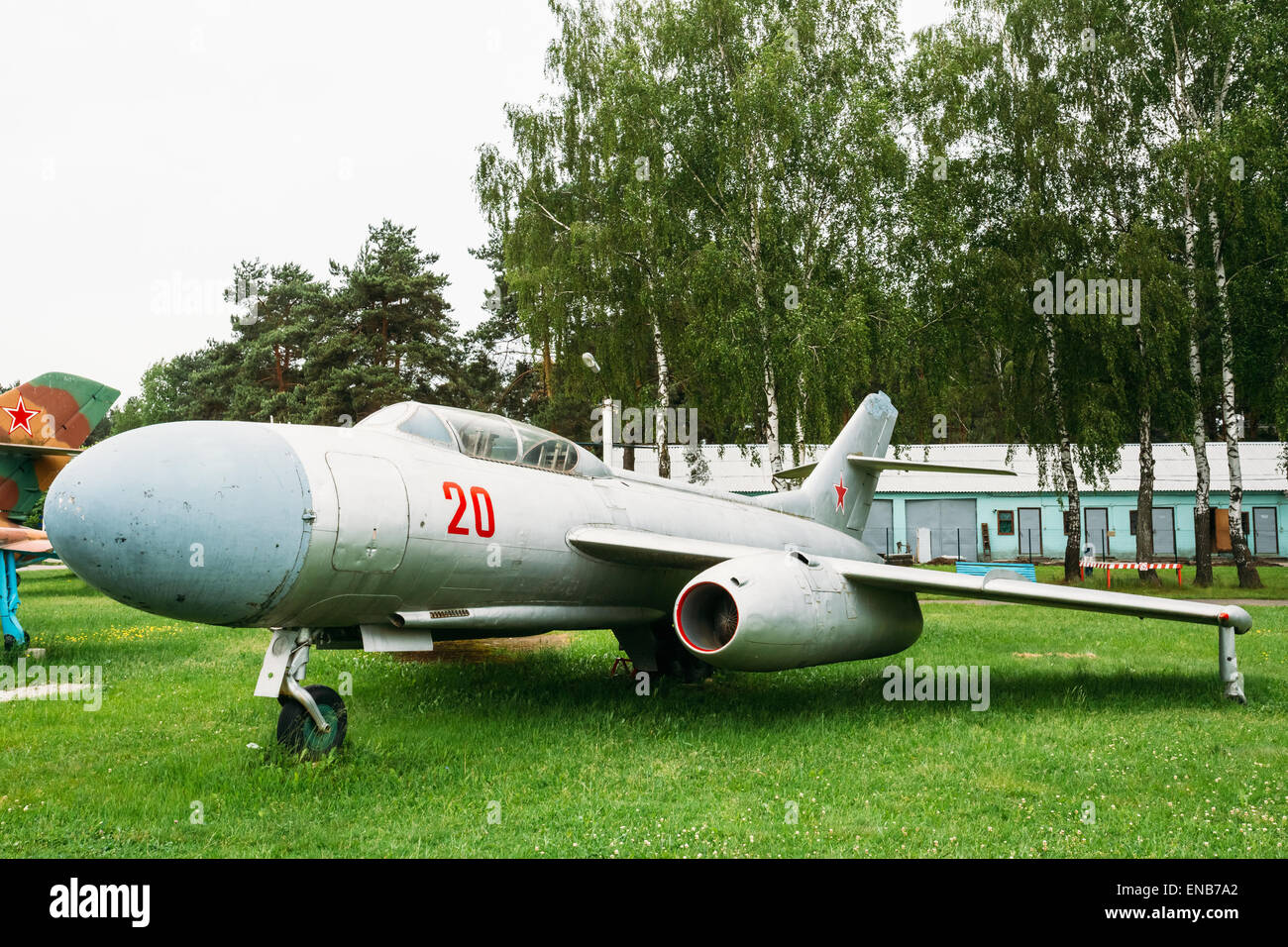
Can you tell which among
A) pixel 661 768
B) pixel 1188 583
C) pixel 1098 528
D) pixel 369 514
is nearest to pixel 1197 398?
pixel 1188 583

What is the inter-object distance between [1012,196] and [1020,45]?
4.13m

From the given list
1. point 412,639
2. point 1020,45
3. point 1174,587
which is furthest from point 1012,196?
point 412,639

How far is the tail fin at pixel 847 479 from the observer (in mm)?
12141

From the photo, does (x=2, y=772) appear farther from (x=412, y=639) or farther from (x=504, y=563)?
(x=504, y=563)

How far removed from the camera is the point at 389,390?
117ft

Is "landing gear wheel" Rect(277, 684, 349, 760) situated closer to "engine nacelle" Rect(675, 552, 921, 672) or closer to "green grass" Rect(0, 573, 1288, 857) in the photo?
"green grass" Rect(0, 573, 1288, 857)

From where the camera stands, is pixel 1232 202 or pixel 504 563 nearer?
pixel 504 563

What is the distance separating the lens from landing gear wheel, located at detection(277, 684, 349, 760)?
6410 millimetres

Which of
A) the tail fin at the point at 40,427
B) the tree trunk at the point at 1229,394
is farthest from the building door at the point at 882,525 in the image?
the tail fin at the point at 40,427

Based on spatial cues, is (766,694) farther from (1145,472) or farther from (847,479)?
(1145,472)

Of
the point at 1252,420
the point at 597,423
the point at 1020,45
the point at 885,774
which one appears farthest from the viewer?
the point at 1252,420

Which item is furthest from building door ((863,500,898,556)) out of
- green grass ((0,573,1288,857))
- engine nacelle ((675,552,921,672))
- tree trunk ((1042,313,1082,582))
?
engine nacelle ((675,552,921,672))

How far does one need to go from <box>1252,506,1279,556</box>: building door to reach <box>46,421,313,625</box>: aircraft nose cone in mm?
39970

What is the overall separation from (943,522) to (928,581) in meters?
29.3
